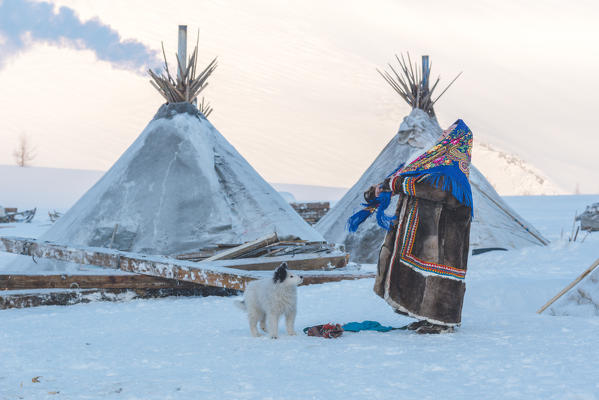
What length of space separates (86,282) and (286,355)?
10.7ft

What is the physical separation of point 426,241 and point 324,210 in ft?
34.7

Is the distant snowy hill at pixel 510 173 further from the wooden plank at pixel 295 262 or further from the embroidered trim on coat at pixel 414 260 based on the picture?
the embroidered trim on coat at pixel 414 260

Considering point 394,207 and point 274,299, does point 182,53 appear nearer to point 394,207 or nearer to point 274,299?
point 394,207

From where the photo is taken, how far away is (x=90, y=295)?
6.23 meters

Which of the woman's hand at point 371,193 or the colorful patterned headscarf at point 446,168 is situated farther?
the woman's hand at point 371,193

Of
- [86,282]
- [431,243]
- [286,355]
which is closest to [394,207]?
[86,282]

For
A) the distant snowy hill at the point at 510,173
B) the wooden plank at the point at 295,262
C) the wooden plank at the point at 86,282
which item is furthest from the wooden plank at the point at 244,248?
the distant snowy hill at the point at 510,173

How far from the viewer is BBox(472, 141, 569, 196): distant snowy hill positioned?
57.7 metres

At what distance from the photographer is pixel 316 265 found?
7527 millimetres

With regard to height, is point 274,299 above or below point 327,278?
above

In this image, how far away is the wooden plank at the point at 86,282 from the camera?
609 cm

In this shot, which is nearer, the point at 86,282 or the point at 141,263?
the point at 141,263

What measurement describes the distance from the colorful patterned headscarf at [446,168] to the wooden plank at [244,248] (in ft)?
9.86

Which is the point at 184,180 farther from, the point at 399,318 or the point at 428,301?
the point at 428,301
